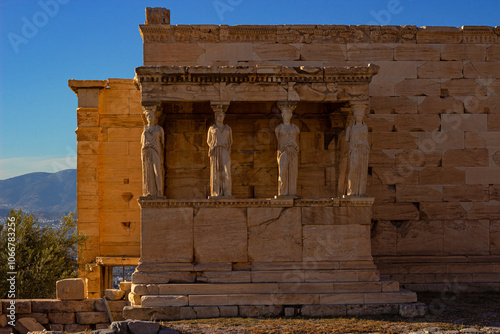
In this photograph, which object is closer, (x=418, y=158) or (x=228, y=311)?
(x=228, y=311)

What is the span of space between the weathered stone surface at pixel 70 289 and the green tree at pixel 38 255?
171cm

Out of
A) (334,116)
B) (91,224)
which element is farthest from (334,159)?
(91,224)

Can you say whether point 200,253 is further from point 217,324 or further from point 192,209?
point 217,324

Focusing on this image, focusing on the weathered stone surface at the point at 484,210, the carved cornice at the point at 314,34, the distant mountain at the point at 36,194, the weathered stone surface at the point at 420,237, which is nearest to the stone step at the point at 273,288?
A: the weathered stone surface at the point at 420,237

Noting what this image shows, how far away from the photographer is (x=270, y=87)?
11.0m

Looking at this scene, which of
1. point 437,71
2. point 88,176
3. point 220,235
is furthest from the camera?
point 88,176

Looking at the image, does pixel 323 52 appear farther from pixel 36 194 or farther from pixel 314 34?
pixel 36 194

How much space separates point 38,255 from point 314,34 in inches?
309

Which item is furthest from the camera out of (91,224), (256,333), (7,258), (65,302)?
(91,224)

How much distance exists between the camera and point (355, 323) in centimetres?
960

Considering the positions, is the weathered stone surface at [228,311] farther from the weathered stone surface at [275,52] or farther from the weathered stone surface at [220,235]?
the weathered stone surface at [275,52]

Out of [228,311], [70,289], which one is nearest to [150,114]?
[70,289]

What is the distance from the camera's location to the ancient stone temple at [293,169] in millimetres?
10633

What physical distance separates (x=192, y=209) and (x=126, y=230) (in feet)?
12.6
